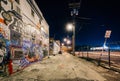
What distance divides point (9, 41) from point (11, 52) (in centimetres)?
72

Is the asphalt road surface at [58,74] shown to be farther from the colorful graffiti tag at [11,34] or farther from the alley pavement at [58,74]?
the colorful graffiti tag at [11,34]

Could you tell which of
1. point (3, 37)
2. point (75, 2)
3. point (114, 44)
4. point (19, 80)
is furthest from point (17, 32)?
point (75, 2)

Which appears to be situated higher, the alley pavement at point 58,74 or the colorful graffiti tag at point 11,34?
the colorful graffiti tag at point 11,34

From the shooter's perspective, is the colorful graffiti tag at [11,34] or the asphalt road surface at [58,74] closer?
the asphalt road surface at [58,74]

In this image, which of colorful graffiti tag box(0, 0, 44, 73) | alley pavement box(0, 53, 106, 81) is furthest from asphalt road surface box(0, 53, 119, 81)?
colorful graffiti tag box(0, 0, 44, 73)

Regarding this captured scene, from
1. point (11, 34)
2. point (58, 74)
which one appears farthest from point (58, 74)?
point (11, 34)

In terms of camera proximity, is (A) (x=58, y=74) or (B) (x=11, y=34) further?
(B) (x=11, y=34)

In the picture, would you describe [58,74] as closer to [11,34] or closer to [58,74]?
[58,74]

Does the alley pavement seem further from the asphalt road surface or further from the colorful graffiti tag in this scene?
the colorful graffiti tag

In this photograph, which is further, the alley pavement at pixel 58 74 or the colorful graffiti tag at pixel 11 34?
the colorful graffiti tag at pixel 11 34

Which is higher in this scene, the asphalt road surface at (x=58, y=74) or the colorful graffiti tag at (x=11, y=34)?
the colorful graffiti tag at (x=11, y=34)

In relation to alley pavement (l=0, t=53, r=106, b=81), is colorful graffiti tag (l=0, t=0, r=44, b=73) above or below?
above

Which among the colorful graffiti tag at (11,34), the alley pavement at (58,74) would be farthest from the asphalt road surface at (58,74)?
the colorful graffiti tag at (11,34)

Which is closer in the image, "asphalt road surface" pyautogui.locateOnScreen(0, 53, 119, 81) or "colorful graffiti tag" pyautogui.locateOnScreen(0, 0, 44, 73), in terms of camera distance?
"asphalt road surface" pyautogui.locateOnScreen(0, 53, 119, 81)
